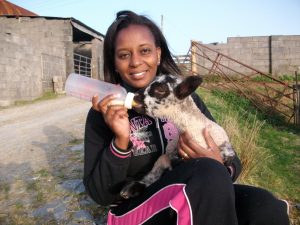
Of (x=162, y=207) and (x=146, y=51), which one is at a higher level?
(x=146, y=51)

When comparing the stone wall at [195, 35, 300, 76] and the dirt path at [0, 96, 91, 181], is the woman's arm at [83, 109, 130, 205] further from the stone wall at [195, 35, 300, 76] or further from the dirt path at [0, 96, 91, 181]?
the stone wall at [195, 35, 300, 76]

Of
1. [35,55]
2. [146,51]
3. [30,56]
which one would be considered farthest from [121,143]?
[35,55]

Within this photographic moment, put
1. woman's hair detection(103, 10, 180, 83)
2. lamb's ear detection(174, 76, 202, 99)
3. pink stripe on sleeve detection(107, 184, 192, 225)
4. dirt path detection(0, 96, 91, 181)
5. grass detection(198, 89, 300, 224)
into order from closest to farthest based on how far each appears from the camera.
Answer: pink stripe on sleeve detection(107, 184, 192, 225) < lamb's ear detection(174, 76, 202, 99) < woman's hair detection(103, 10, 180, 83) < dirt path detection(0, 96, 91, 181) < grass detection(198, 89, 300, 224)

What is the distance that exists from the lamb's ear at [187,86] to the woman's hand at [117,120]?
0.45m

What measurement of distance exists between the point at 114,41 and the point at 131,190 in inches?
41.0

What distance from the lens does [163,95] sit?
234cm

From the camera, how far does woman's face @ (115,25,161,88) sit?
2.36 meters

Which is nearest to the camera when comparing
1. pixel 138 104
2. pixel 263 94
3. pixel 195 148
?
pixel 195 148

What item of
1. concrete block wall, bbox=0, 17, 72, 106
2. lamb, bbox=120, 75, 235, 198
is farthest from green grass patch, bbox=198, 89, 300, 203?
concrete block wall, bbox=0, 17, 72, 106

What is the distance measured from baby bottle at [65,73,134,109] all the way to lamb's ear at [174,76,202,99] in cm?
33

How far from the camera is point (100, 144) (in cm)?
231

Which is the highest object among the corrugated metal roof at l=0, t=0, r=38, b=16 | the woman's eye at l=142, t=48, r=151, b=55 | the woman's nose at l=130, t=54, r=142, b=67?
the corrugated metal roof at l=0, t=0, r=38, b=16

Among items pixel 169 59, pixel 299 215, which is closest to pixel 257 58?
pixel 299 215

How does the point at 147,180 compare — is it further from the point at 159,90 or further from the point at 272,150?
the point at 272,150
